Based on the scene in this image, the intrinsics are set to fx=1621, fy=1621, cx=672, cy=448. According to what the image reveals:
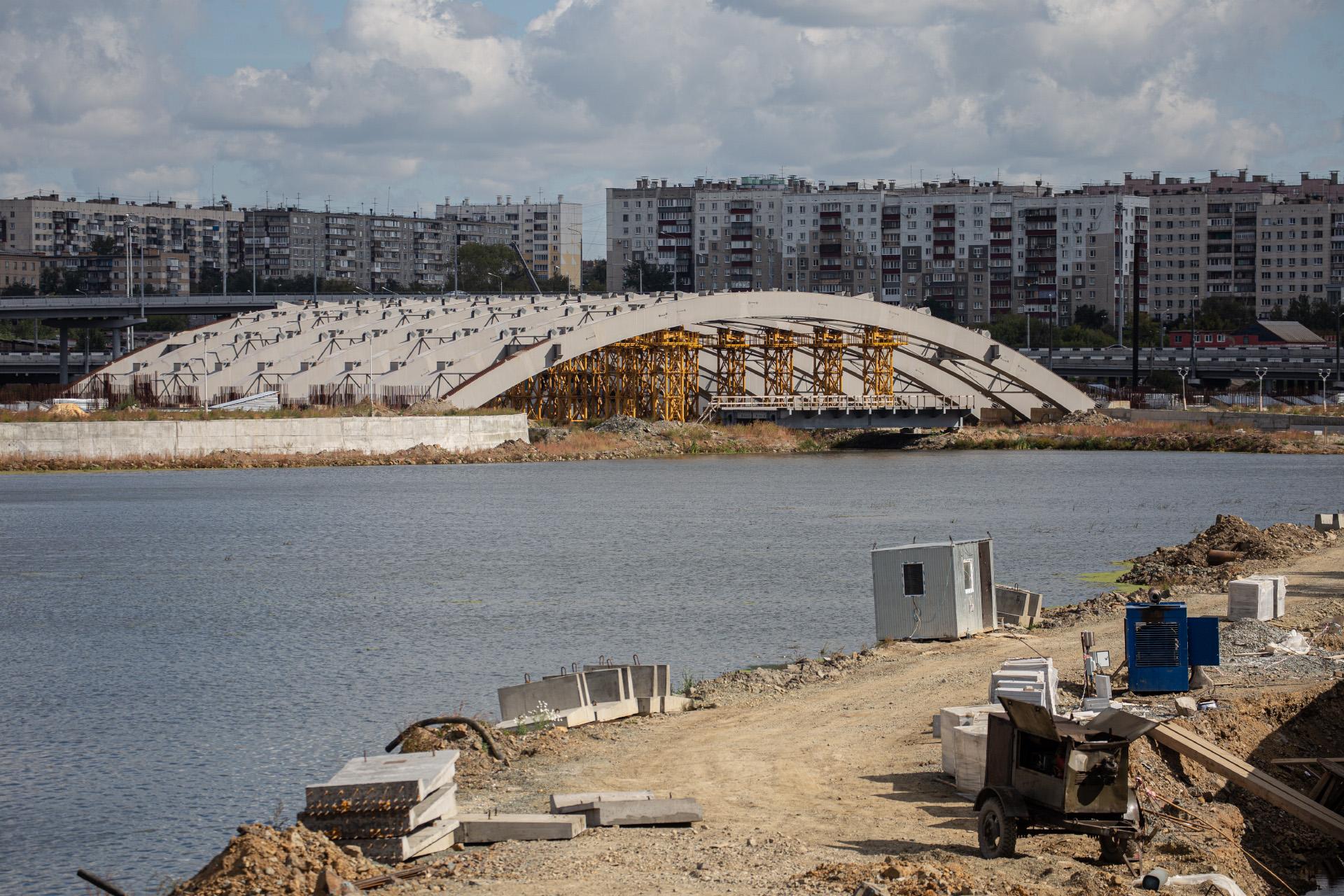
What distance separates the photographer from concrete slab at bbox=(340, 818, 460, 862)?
32.1ft

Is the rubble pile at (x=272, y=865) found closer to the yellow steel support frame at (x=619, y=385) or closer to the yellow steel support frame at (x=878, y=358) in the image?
the yellow steel support frame at (x=619, y=385)

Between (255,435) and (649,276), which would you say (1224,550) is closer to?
(255,435)

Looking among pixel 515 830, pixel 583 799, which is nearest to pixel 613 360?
pixel 583 799

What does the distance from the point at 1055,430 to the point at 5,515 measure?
49475 mm

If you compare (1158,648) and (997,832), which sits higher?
(1158,648)

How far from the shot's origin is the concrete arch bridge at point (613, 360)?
64.2 metres

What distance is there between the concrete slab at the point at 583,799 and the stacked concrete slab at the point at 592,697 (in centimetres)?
322

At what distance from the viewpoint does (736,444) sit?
68.6m

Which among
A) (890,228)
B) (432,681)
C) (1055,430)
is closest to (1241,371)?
(1055,430)

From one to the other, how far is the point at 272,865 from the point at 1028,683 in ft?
19.0

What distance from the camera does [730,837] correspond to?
10.3 m

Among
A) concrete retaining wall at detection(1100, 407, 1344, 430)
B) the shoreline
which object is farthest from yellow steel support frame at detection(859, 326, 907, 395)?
concrete retaining wall at detection(1100, 407, 1344, 430)

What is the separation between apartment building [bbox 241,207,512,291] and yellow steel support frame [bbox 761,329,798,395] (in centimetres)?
9901

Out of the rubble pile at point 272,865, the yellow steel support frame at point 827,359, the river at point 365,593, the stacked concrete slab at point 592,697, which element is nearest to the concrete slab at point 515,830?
the rubble pile at point 272,865
